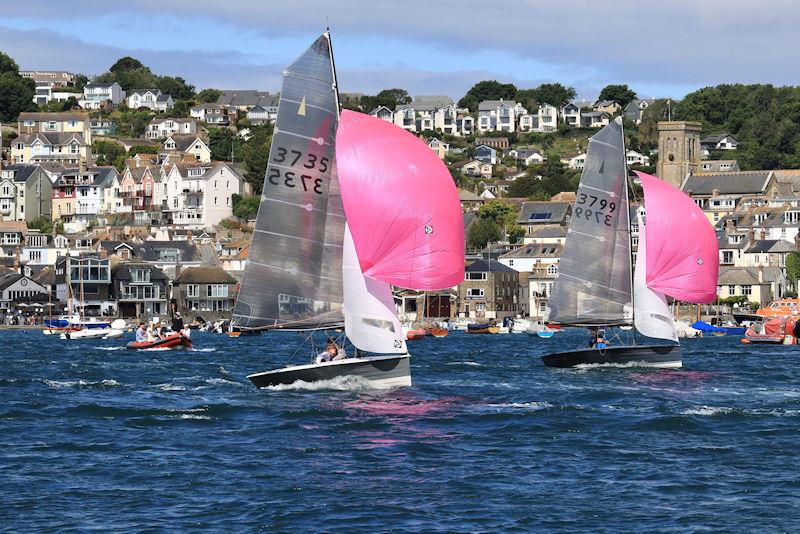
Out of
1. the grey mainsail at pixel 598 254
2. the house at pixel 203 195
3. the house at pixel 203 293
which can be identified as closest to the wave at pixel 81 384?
the grey mainsail at pixel 598 254

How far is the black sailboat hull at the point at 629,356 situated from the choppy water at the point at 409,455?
112 cm

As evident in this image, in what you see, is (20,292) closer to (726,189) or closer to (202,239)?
(202,239)

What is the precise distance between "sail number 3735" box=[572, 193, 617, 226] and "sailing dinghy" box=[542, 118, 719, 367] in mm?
35

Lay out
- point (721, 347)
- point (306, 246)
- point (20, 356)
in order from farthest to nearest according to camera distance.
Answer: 1. point (721, 347)
2. point (20, 356)
3. point (306, 246)

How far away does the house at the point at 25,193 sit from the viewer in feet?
600

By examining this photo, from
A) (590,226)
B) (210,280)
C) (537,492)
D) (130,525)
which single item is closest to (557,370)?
(590,226)

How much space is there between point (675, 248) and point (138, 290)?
90951 millimetres

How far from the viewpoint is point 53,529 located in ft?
84.5

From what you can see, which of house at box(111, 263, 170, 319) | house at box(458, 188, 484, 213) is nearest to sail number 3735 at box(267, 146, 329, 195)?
house at box(111, 263, 170, 319)

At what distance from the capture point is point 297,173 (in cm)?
4150

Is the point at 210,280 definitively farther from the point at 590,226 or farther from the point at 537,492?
the point at 537,492

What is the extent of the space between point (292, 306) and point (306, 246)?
163 centimetres

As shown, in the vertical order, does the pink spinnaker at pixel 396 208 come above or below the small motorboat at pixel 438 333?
above

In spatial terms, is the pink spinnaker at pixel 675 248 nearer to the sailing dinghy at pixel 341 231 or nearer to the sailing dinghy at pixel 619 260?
the sailing dinghy at pixel 619 260
